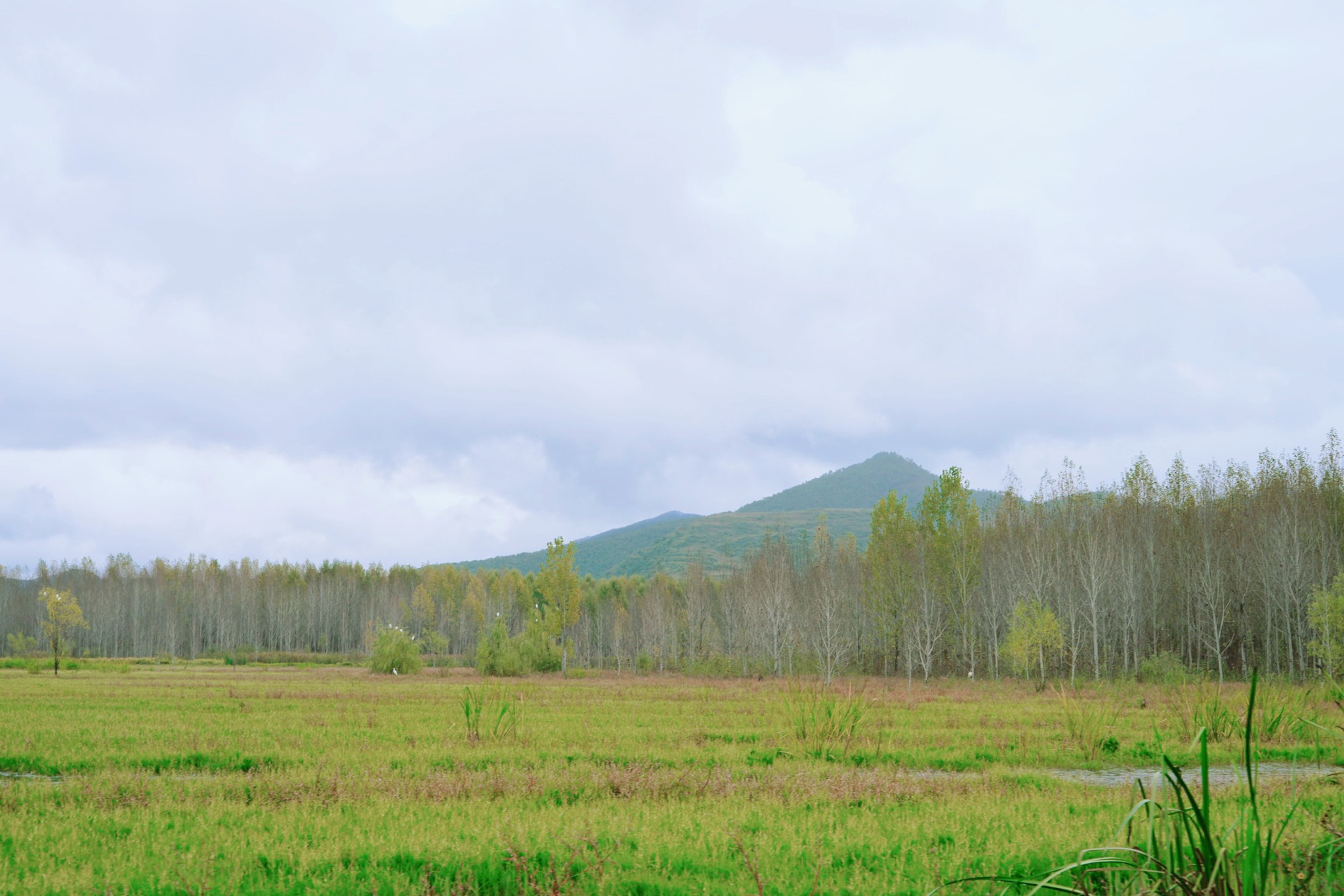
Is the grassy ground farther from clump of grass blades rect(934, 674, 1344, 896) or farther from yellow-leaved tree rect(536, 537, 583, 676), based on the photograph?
yellow-leaved tree rect(536, 537, 583, 676)

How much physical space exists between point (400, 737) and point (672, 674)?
62.0 m

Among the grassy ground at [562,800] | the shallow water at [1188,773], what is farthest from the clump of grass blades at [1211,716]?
the shallow water at [1188,773]

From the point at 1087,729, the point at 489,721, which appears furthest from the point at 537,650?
the point at 1087,729

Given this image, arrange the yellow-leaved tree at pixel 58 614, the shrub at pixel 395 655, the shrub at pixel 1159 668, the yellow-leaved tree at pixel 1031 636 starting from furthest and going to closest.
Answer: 1. the yellow-leaved tree at pixel 58 614
2. the shrub at pixel 395 655
3. the yellow-leaved tree at pixel 1031 636
4. the shrub at pixel 1159 668

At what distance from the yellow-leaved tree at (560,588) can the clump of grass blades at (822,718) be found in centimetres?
4691

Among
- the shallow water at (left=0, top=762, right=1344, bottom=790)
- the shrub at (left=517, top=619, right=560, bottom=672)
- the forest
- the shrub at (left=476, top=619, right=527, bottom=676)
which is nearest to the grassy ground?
the shallow water at (left=0, top=762, right=1344, bottom=790)

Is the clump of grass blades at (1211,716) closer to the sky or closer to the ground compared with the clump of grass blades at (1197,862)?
closer to the ground

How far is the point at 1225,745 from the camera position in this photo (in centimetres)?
1745

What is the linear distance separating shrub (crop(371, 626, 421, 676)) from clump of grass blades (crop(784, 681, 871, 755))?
5041cm

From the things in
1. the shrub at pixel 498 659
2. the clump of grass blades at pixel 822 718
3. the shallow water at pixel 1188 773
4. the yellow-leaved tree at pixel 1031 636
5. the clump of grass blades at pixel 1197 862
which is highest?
the clump of grass blades at pixel 1197 862

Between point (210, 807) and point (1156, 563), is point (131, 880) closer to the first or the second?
point (210, 807)

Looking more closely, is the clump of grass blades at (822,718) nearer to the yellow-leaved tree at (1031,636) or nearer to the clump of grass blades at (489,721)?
the clump of grass blades at (489,721)

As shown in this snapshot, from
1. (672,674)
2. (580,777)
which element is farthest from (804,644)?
(580,777)

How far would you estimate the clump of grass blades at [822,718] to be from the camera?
16625mm
